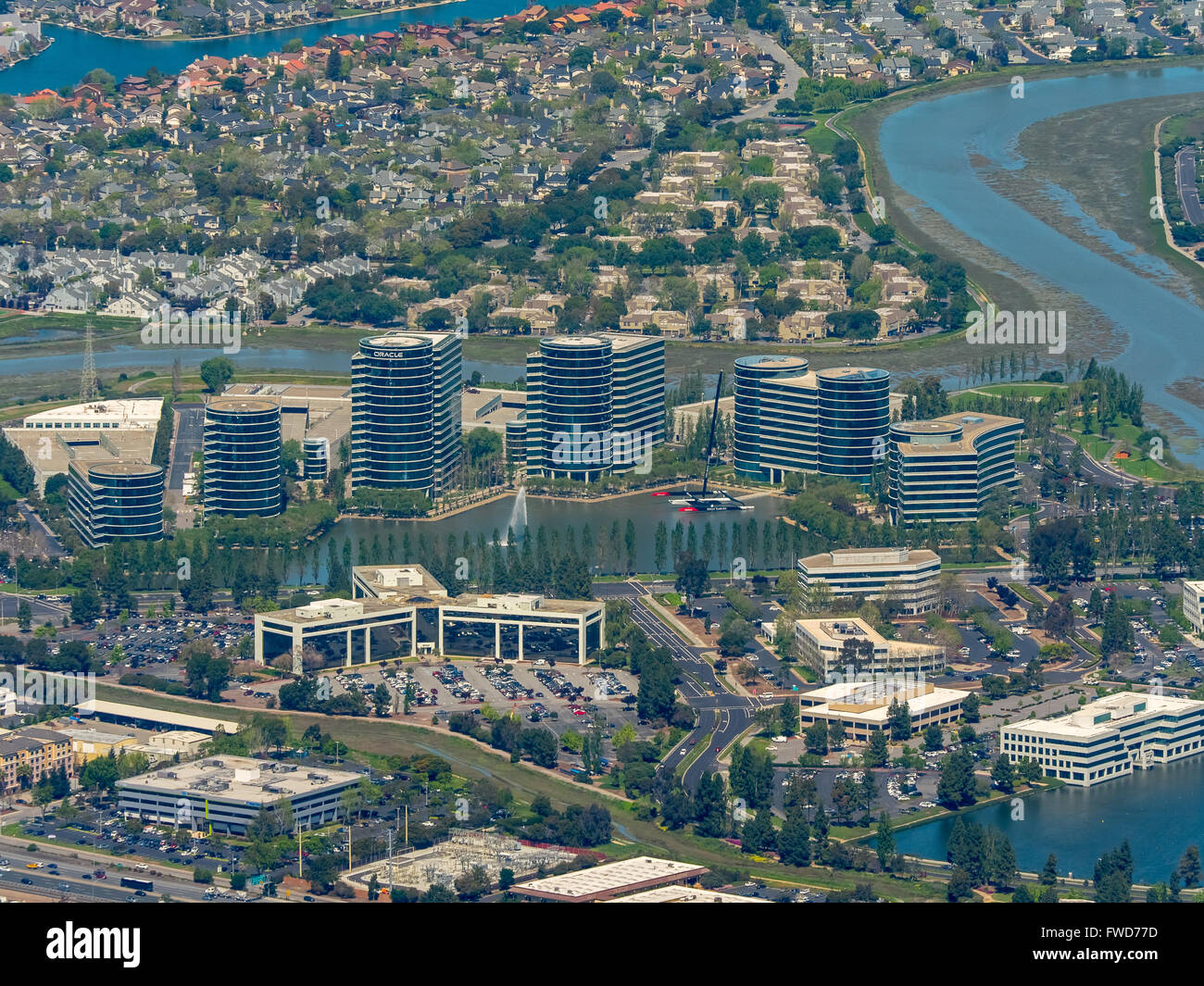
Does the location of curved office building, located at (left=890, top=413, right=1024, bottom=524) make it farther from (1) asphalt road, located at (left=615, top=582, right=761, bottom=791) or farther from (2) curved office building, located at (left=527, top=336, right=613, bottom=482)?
(1) asphalt road, located at (left=615, top=582, right=761, bottom=791)

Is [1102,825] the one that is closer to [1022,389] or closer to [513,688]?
[513,688]

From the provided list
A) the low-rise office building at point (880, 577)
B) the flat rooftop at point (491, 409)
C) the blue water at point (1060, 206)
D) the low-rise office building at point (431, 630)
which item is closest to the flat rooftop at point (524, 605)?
the low-rise office building at point (431, 630)

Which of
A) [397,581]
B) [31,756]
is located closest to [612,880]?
[31,756]

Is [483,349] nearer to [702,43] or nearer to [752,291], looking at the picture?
[752,291]

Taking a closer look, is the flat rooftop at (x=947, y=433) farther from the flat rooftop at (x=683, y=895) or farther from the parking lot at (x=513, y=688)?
the flat rooftop at (x=683, y=895)

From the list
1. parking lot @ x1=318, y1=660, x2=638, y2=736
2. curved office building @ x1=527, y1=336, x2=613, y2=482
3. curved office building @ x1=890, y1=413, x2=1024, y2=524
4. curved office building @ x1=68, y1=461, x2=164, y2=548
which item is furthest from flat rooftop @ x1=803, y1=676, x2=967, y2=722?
curved office building @ x1=527, y1=336, x2=613, y2=482
